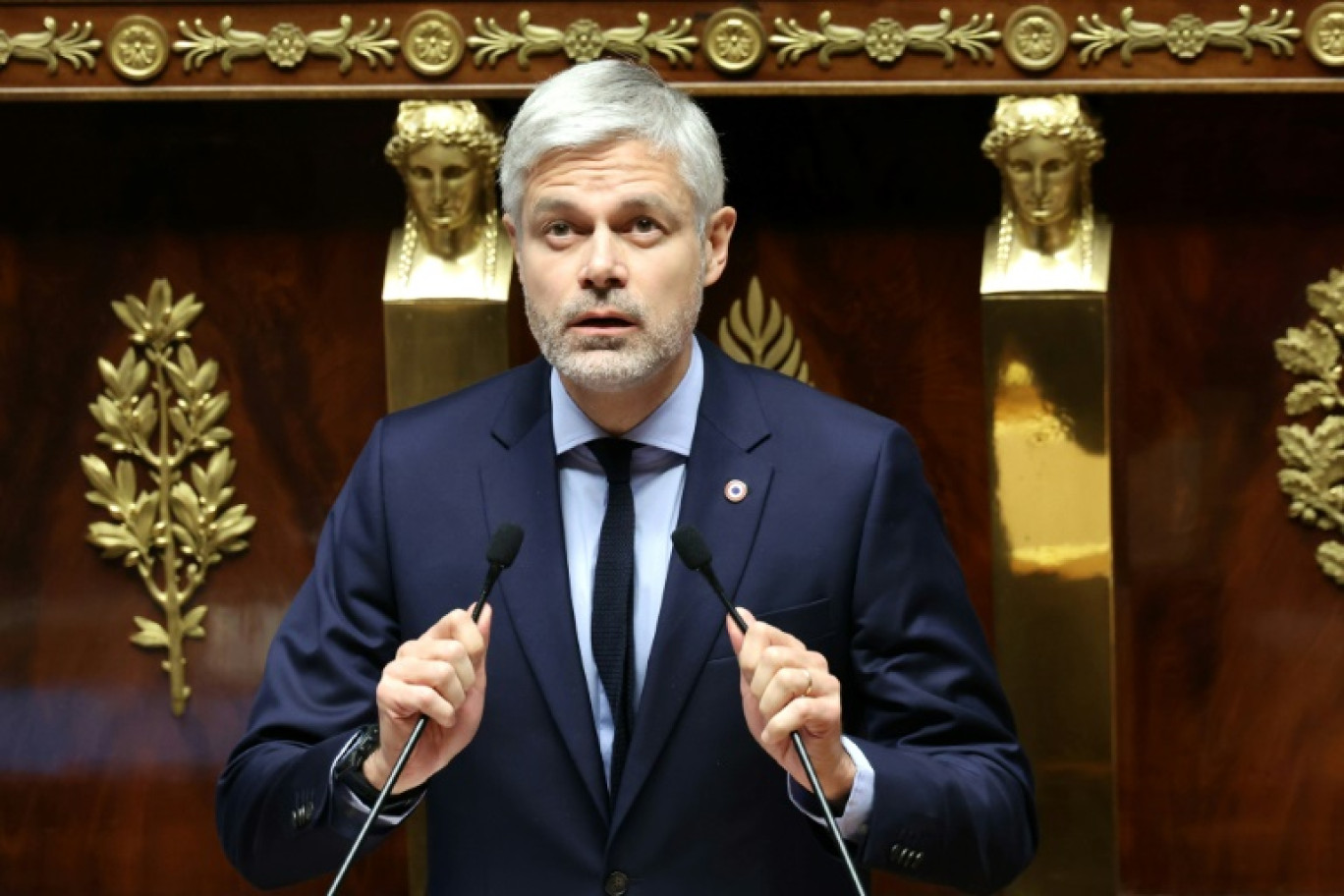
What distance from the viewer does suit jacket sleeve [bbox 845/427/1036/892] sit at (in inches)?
67.4

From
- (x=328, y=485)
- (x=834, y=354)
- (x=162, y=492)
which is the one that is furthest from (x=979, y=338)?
(x=162, y=492)

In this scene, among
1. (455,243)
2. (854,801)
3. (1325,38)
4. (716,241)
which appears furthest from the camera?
(455,243)

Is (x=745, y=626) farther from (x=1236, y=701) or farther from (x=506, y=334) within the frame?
(x=1236, y=701)

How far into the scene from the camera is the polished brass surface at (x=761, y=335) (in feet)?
8.27

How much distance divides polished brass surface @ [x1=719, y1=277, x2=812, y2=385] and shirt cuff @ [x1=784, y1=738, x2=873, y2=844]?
35.5 inches

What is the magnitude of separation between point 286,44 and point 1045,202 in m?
0.75

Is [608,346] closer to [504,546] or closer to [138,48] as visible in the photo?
[504,546]

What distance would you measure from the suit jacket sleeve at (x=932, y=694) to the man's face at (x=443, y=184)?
0.68 metres

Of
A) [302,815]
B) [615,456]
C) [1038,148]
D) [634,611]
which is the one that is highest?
[1038,148]

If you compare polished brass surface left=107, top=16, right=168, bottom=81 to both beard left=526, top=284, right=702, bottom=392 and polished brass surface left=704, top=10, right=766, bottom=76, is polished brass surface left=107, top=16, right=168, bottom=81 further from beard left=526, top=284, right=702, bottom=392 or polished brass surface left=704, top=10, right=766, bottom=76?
beard left=526, top=284, right=702, bottom=392

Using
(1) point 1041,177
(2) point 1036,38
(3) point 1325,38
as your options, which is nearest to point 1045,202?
(1) point 1041,177

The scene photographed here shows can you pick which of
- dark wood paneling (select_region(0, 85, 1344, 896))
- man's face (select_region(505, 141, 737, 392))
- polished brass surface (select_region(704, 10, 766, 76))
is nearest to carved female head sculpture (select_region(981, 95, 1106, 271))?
dark wood paneling (select_region(0, 85, 1344, 896))

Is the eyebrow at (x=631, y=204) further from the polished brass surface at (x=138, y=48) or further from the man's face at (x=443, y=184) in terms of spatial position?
the polished brass surface at (x=138, y=48)

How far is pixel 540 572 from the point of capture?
1.78m
